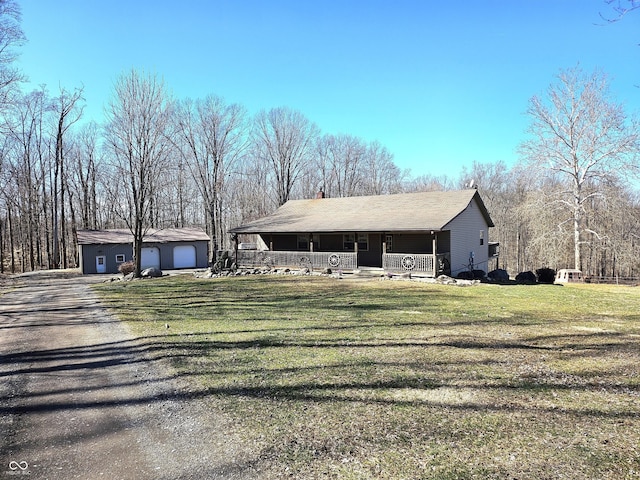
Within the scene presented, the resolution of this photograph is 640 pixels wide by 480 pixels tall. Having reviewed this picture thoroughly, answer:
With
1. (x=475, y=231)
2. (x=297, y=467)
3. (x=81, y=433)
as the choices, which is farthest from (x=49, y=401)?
(x=475, y=231)

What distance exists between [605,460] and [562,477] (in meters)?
0.56

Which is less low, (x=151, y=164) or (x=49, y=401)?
(x=151, y=164)

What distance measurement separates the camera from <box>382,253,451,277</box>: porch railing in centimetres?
1818

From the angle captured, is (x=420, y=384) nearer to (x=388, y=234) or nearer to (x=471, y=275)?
(x=471, y=275)

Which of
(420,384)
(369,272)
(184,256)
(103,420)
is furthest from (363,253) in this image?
(103,420)

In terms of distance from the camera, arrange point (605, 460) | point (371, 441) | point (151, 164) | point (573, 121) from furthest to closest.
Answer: point (573, 121), point (151, 164), point (371, 441), point (605, 460)

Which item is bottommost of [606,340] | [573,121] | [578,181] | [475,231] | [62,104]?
[606,340]

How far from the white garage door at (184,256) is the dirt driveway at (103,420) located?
22.6 m

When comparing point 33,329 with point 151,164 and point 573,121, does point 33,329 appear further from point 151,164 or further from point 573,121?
point 573,121

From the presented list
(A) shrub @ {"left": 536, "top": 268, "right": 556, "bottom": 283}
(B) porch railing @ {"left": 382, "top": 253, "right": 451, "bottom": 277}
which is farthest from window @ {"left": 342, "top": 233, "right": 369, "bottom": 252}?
(A) shrub @ {"left": 536, "top": 268, "right": 556, "bottom": 283}

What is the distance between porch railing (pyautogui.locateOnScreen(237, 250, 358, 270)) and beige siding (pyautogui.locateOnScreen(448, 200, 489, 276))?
5207 mm

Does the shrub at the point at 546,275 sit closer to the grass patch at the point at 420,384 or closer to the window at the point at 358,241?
the grass patch at the point at 420,384

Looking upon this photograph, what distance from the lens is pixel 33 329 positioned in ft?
29.5

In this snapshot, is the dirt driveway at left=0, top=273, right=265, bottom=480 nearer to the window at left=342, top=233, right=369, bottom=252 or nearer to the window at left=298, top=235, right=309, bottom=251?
the window at left=342, top=233, right=369, bottom=252
